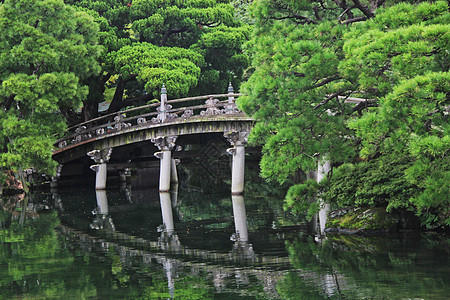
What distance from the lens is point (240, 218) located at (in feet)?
67.3

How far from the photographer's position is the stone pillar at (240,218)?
17.0 metres

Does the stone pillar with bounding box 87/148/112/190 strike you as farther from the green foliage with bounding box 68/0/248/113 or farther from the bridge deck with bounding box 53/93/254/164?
the green foliage with bounding box 68/0/248/113

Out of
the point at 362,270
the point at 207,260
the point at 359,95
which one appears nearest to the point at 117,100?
the point at 359,95

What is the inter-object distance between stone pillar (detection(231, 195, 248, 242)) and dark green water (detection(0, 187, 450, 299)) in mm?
157

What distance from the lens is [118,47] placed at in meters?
33.9

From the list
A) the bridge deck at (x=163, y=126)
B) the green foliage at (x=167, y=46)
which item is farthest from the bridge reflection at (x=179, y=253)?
the green foliage at (x=167, y=46)

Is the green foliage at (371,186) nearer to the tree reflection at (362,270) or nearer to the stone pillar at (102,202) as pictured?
the tree reflection at (362,270)

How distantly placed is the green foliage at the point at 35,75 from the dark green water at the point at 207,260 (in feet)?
23.3

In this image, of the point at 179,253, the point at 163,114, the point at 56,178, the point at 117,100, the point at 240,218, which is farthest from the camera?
the point at 117,100

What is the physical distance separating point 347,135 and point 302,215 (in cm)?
633

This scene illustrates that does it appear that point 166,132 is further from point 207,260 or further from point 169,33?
point 207,260

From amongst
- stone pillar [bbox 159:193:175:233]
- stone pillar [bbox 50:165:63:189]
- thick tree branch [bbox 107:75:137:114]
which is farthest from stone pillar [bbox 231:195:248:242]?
thick tree branch [bbox 107:75:137:114]

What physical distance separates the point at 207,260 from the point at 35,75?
1761cm

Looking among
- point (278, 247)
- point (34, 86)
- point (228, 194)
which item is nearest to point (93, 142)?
point (34, 86)
